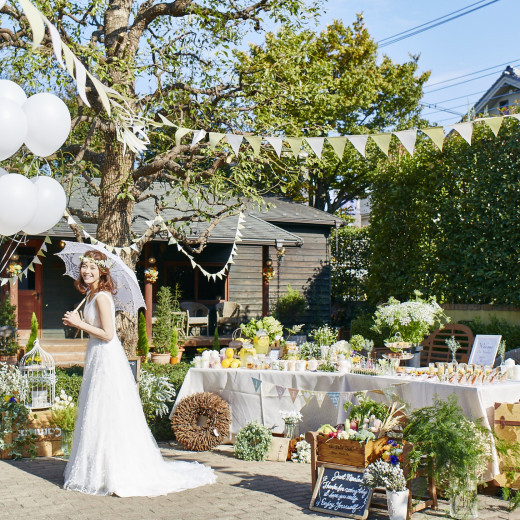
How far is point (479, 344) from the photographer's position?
687 centimetres

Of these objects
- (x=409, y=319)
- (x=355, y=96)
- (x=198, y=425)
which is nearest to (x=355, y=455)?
(x=409, y=319)

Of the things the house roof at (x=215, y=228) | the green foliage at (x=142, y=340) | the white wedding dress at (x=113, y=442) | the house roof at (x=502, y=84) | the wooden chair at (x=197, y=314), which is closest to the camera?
the white wedding dress at (x=113, y=442)

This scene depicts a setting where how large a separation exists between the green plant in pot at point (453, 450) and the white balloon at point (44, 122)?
357 centimetres

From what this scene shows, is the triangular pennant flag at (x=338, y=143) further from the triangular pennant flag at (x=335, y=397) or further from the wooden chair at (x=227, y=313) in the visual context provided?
the wooden chair at (x=227, y=313)

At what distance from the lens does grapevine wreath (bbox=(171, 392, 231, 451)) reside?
7746 mm

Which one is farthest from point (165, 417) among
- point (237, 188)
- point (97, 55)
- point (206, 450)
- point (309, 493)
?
point (97, 55)

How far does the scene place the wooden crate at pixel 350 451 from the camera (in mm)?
5492

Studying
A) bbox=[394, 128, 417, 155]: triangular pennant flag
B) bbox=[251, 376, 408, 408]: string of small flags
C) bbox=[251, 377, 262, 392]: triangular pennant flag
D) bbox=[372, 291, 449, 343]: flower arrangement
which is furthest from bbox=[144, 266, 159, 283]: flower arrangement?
bbox=[394, 128, 417, 155]: triangular pennant flag

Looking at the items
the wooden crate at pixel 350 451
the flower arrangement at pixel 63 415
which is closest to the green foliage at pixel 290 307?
the flower arrangement at pixel 63 415

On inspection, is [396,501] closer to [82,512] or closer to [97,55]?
[82,512]

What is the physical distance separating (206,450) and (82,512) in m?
2.50

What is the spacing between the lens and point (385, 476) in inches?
206

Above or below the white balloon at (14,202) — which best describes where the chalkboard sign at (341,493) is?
below

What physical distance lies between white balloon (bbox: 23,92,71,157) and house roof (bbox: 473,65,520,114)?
1008 inches
